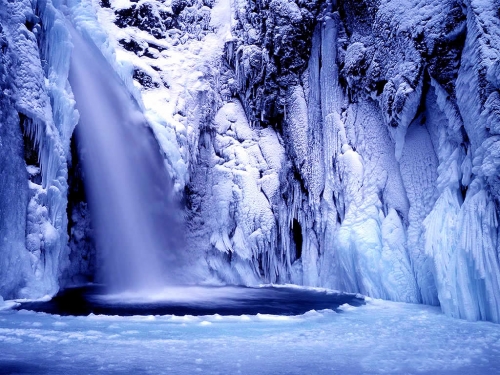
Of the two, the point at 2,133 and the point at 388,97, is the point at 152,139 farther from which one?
the point at 388,97

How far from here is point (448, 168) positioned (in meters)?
6.70

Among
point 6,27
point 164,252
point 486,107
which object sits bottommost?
point 164,252

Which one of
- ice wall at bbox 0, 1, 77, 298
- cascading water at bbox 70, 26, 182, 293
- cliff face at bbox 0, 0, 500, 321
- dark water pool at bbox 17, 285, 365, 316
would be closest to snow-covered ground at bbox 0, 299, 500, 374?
dark water pool at bbox 17, 285, 365, 316

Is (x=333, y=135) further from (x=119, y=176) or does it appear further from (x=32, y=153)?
(x=32, y=153)

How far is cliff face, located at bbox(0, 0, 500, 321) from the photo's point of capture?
620 cm

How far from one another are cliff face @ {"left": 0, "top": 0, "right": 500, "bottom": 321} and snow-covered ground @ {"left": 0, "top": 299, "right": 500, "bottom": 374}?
55.4 inches

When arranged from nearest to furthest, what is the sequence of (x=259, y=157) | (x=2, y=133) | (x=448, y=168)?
1. (x=448, y=168)
2. (x=2, y=133)
3. (x=259, y=157)

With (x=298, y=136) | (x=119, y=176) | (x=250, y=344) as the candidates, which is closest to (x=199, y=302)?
(x=250, y=344)

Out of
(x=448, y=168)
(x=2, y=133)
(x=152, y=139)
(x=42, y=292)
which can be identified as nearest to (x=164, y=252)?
(x=152, y=139)

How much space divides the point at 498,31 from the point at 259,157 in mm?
6577

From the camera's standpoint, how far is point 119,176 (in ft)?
35.6

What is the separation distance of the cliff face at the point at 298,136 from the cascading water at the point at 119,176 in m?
0.48

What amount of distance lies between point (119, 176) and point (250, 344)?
7.63 m

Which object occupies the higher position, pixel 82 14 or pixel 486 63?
pixel 82 14
